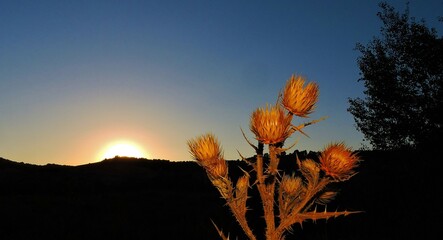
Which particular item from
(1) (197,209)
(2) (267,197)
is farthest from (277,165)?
(1) (197,209)

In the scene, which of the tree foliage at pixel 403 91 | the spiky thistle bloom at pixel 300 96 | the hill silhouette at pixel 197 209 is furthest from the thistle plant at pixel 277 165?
the tree foliage at pixel 403 91

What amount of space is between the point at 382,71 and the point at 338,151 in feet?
86.1

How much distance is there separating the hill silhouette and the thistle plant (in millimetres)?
7667

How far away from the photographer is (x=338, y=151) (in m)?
2.65

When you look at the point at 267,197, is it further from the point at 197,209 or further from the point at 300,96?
the point at 197,209

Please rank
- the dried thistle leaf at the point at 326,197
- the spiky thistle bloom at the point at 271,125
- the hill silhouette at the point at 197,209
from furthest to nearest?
the hill silhouette at the point at 197,209 → the dried thistle leaf at the point at 326,197 → the spiky thistle bloom at the point at 271,125

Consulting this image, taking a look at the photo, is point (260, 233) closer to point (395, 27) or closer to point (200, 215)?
point (200, 215)

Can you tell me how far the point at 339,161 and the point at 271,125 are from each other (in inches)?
17.2

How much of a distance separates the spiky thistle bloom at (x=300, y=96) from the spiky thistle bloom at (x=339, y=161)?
0.26 metres

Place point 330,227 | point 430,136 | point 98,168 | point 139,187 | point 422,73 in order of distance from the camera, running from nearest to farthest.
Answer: point 330,227 → point 430,136 → point 422,73 → point 139,187 → point 98,168

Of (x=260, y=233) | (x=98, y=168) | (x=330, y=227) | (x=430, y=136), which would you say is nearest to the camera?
(x=260, y=233)

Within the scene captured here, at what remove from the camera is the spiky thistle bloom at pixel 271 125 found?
8.50 feet

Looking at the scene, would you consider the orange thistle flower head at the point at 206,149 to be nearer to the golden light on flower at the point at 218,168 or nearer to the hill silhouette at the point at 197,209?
the golden light on flower at the point at 218,168

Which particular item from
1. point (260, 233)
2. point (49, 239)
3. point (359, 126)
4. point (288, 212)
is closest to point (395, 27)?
point (359, 126)
